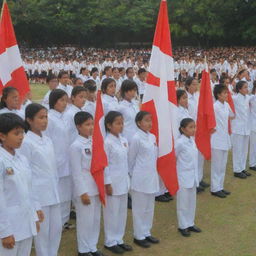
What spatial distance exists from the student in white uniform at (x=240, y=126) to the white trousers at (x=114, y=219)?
3182mm

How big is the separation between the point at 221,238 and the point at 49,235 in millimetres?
2002

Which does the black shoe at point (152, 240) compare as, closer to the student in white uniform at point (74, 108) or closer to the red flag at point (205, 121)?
the student in white uniform at point (74, 108)

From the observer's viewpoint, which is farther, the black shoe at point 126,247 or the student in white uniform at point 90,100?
the student in white uniform at point 90,100

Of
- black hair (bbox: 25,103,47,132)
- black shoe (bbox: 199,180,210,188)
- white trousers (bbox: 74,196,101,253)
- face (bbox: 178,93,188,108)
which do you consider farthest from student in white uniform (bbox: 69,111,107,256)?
black shoe (bbox: 199,180,210,188)

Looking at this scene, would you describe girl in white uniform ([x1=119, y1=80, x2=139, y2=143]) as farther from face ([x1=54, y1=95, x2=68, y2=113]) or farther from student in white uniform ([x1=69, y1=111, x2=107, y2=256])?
student in white uniform ([x1=69, y1=111, x2=107, y2=256])

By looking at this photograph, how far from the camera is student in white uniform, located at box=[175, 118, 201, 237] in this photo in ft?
15.8

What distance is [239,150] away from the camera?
697cm

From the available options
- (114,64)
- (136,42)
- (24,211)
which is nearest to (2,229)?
(24,211)

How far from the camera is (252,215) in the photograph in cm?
543

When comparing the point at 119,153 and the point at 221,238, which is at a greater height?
the point at 119,153

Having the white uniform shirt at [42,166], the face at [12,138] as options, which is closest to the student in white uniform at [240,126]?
the white uniform shirt at [42,166]

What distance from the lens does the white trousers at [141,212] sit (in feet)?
14.8

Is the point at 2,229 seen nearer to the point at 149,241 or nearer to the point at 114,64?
the point at 149,241

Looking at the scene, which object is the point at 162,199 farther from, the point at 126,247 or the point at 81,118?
the point at 81,118
